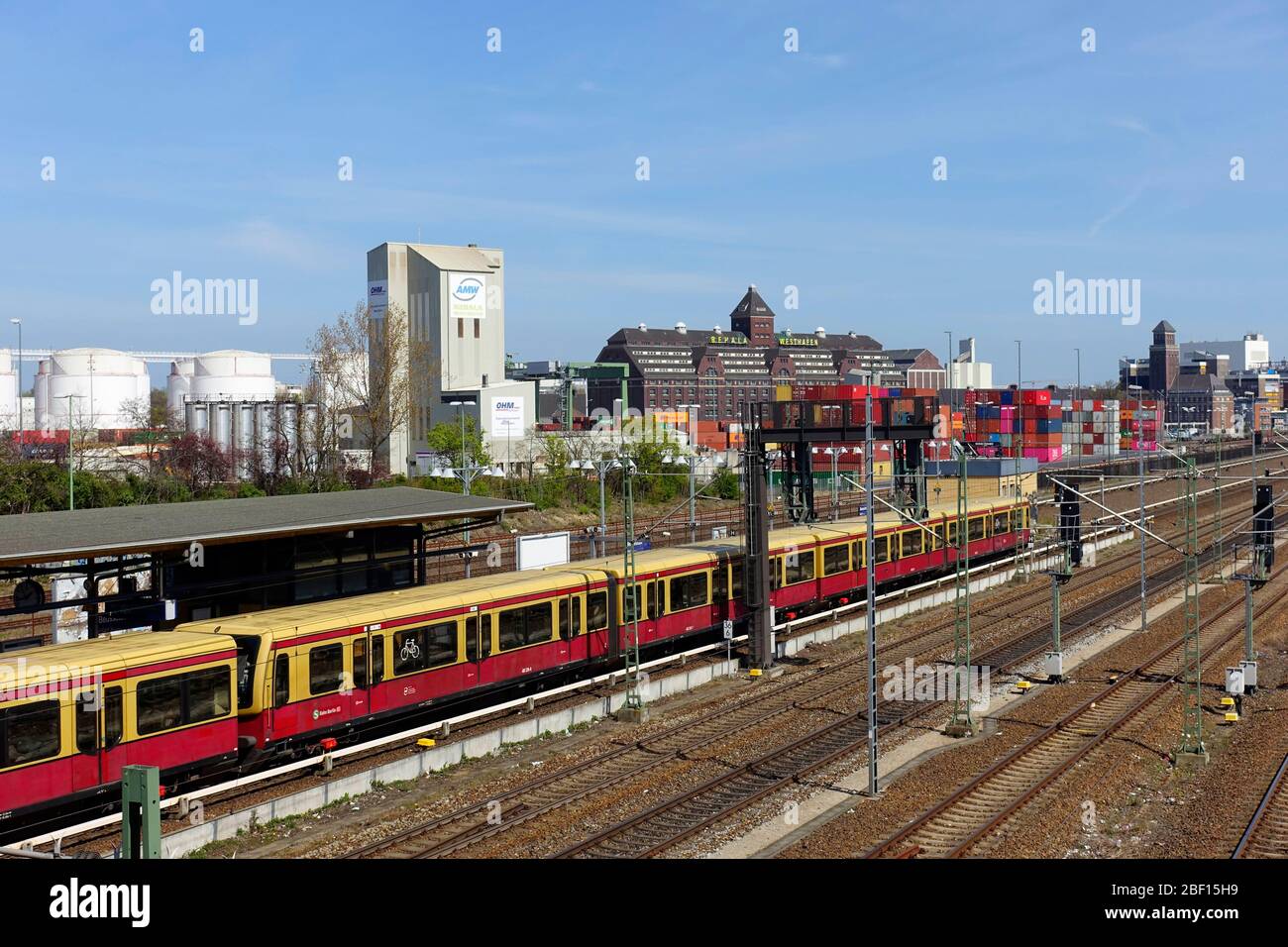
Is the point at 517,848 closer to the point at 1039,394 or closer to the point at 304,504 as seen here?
the point at 304,504

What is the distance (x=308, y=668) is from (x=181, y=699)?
236cm

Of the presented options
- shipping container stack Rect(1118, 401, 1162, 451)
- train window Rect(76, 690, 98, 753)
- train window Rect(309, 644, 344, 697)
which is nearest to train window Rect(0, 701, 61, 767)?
train window Rect(76, 690, 98, 753)

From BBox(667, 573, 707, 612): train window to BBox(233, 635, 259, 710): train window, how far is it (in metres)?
12.1

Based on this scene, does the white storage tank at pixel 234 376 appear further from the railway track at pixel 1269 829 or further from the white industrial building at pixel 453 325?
the railway track at pixel 1269 829

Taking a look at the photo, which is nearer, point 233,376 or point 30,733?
Answer: point 30,733

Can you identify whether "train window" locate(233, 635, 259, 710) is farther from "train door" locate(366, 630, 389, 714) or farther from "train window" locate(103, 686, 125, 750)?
"train door" locate(366, 630, 389, 714)

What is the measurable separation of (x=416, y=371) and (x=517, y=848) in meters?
63.9

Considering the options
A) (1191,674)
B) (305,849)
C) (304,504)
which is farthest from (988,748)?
(304,504)

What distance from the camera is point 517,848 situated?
52.6ft

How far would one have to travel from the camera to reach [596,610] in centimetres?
2578

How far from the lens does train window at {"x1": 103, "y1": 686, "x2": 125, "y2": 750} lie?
51.8 ft

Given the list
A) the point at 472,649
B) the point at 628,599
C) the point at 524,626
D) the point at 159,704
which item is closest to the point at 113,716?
the point at 159,704

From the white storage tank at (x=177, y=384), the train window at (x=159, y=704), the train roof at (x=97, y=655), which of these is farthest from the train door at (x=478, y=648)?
the white storage tank at (x=177, y=384)

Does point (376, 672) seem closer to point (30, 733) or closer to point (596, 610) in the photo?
point (30, 733)
